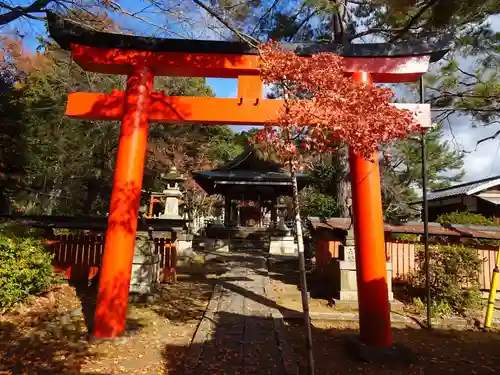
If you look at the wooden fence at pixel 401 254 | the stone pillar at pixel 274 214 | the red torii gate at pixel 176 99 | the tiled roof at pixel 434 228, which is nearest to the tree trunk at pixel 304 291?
the red torii gate at pixel 176 99

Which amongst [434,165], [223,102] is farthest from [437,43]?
[434,165]

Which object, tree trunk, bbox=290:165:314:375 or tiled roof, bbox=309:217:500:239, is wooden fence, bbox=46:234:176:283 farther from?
tree trunk, bbox=290:165:314:375

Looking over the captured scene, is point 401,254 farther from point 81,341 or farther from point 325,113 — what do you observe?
point 81,341

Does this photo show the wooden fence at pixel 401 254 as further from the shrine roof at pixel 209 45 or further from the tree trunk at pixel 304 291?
the tree trunk at pixel 304 291

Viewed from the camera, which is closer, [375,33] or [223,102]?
[223,102]

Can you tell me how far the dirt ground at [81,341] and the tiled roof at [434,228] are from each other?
13.9 ft

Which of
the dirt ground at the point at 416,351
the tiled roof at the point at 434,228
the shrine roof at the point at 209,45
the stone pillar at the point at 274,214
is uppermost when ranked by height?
the shrine roof at the point at 209,45

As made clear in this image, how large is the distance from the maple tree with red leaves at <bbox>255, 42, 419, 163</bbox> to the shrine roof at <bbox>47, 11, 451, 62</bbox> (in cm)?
166

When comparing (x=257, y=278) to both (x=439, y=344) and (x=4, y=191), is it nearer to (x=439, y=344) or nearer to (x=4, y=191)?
(x=439, y=344)

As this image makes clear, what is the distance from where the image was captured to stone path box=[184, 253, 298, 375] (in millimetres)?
4277

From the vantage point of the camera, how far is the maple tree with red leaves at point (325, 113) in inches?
153

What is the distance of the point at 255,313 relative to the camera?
6867 mm

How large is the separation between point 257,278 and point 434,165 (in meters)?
20.7

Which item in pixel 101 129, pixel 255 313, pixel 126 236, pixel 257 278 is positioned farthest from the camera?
pixel 101 129
